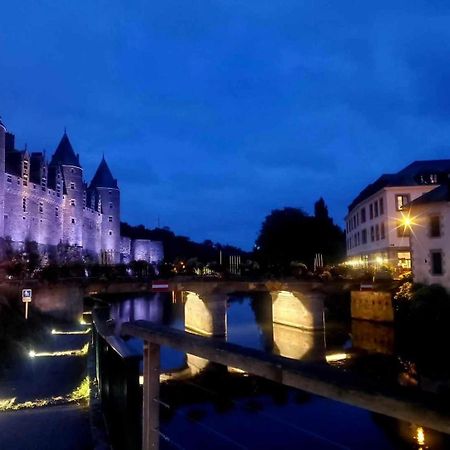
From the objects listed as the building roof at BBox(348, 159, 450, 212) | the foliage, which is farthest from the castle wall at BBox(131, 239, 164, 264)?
the building roof at BBox(348, 159, 450, 212)

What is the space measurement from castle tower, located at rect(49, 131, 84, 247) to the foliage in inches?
1167

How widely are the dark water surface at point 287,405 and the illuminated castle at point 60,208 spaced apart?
116ft

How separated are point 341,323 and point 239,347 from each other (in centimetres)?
4775

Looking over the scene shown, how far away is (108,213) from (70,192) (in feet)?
45.5

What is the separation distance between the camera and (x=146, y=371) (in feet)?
11.3

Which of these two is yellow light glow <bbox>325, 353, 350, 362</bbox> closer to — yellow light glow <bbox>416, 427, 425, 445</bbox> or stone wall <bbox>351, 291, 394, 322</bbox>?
stone wall <bbox>351, 291, 394, 322</bbox>

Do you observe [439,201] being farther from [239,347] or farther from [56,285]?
[239,347]

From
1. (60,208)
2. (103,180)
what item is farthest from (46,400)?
(103,180)

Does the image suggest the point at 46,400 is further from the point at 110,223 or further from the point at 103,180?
the point at 103,180

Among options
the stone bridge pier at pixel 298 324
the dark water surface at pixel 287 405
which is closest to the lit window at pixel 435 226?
the dark water surface at pixel 287 405

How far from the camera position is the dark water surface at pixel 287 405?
15789 mm

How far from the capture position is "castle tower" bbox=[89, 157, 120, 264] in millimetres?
85750

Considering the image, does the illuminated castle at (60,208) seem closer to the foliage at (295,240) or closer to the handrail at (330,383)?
the foliage at (295,240)

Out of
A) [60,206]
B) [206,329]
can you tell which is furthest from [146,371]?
[60,206]
